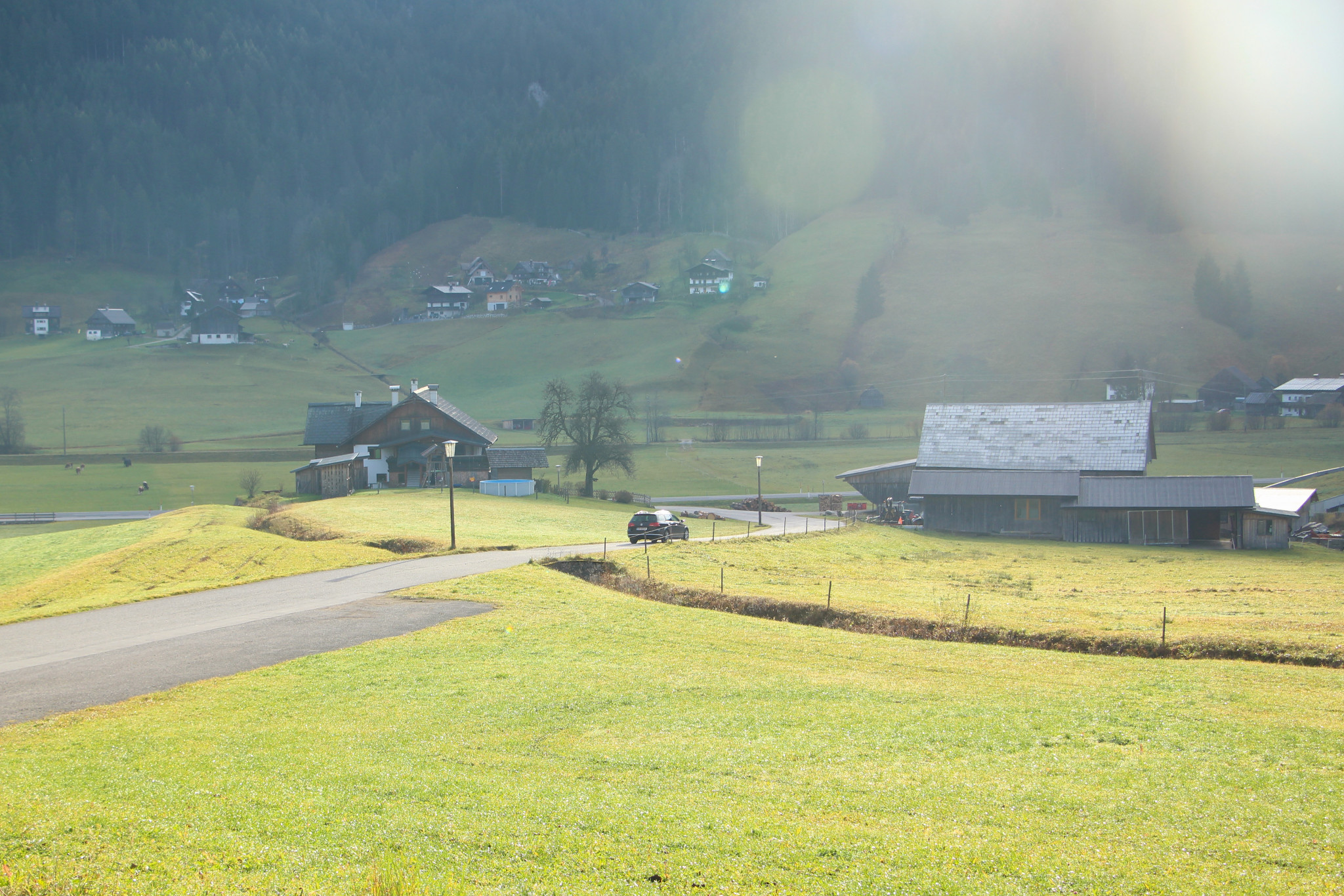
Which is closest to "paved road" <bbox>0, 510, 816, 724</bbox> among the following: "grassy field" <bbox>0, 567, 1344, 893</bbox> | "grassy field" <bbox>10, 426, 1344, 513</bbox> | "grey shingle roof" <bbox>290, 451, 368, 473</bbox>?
"grassy field" <bbox>0, 567, 1344, 893</bbox>

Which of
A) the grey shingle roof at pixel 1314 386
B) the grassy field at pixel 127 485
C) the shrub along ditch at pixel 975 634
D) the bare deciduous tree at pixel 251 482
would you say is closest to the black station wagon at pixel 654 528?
the shrub along ditch at pixel 975 634

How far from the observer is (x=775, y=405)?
141625mm

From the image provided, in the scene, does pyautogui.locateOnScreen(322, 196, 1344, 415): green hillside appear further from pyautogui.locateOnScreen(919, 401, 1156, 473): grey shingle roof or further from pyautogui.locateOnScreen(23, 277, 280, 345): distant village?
pyautogui.locateOnScreen(919, 401, 1156, 473): grey shingle roof

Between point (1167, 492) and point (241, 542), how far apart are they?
5088 cm

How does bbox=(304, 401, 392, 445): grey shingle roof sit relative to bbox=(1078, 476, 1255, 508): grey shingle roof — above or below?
above

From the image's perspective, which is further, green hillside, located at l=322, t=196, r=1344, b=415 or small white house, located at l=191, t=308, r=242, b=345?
small white house, located at l=191, t=308, r=242, b=345

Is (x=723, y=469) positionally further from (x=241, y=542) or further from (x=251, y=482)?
(x=241, y=542)

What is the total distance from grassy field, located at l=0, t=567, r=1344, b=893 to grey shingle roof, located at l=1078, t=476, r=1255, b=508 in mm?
39356

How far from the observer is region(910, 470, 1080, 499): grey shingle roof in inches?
2299

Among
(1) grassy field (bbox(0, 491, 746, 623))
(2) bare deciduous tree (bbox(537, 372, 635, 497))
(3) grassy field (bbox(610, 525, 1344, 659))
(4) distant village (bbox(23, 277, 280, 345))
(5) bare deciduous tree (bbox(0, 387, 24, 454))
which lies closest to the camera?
(3) grassy field (bbox(610, 525, 1344, 659))

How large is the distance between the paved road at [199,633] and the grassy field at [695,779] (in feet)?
5.58

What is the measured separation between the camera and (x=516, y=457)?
79.4m

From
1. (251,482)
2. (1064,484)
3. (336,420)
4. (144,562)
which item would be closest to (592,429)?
(336,420)

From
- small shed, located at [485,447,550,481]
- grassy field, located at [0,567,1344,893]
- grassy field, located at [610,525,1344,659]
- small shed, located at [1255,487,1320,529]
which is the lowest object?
grassy field, located at [610,525,1344,659]
